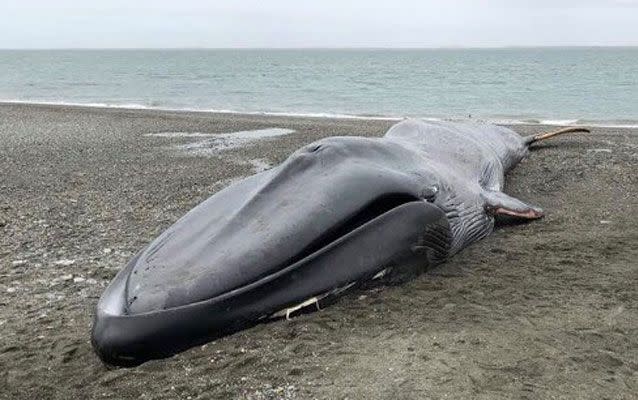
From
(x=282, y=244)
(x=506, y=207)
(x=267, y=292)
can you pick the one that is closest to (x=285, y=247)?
(x=282, y=244)

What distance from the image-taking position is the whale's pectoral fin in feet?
21.4

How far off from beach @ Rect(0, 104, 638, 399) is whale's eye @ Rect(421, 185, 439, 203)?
61cm

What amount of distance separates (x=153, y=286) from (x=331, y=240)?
4.02ft

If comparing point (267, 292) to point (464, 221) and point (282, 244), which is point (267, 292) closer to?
point (282, 244)

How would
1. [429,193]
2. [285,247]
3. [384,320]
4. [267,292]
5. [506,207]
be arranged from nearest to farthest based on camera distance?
[267,292]
[285,247]
[384,320]
[429,193]
[506,207]

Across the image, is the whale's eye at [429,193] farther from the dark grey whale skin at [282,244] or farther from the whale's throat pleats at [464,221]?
the whale's throat pleats at [464,221]

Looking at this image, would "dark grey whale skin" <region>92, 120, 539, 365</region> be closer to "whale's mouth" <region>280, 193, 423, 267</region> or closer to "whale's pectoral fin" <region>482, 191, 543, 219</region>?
"whale's mouth" <region>280, 193, 423, 267</region>

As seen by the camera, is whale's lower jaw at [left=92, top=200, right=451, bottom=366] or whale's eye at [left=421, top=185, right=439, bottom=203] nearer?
whale's lower jaw at [left=92, top=200, right=451, bottom=366]

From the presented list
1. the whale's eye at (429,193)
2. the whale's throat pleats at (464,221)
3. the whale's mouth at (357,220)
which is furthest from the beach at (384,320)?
the whale's eye at (429,193)

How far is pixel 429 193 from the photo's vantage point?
5312 millimetres

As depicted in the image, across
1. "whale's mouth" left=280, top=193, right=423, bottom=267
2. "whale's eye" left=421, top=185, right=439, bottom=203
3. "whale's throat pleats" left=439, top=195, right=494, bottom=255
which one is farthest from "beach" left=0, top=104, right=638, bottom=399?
"whale's eye" left=421, top=185, right=439, bottom=203

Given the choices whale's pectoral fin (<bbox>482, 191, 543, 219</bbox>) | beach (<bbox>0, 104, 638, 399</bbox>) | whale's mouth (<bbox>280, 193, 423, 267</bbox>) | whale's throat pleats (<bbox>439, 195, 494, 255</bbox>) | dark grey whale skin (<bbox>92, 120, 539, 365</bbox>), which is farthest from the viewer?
whale's pectoral fin (<bbox>482, 191, 543, 219</bbox>)

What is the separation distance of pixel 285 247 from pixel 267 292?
0.32 meters

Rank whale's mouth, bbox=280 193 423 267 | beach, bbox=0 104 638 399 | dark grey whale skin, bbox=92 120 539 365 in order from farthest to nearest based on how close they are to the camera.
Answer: whale's mouth, bbox=280 193 423 267, dark grey whale skin, bbox=92 120 539 365, beach, bbox=0 104 638 399
